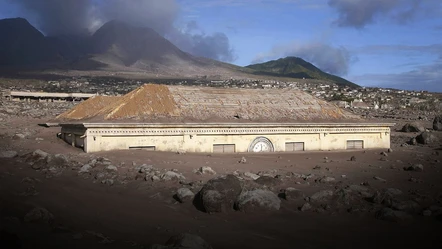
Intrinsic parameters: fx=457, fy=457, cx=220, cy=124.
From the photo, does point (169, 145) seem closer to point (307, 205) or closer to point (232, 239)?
point (307, 205)

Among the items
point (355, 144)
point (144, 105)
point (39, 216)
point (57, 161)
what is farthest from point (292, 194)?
point (355, 144)

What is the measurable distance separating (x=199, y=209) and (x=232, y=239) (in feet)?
6.16

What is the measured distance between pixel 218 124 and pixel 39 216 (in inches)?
482

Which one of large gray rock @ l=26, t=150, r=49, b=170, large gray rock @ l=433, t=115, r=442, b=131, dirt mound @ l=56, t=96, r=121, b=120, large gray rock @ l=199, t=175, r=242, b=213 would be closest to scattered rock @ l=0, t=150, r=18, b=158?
large gray rock @ l=26, t=150, r=49, b=170

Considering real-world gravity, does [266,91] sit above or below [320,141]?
above

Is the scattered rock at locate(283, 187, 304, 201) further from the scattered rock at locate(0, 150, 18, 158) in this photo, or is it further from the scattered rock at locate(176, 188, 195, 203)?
the scattered rock at locate(0, 150, 18, 158)

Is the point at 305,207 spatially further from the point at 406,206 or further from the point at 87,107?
the point at 87,107

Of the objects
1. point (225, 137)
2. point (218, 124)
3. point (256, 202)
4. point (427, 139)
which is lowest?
point (256, 202)

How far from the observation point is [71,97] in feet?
183

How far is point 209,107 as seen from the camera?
22.2 metres

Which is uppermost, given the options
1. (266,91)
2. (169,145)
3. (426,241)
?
(266,91)

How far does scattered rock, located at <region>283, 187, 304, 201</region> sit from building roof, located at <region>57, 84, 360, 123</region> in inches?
370

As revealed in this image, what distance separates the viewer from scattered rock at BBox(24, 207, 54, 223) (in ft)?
28.0

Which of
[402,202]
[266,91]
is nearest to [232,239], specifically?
[402,202]
